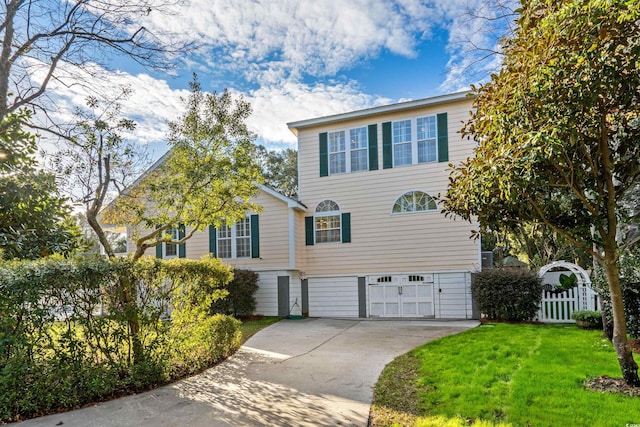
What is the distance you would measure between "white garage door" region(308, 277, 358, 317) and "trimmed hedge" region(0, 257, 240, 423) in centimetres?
729

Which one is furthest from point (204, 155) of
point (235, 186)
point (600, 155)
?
point (600, 155)

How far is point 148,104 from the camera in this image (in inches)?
302

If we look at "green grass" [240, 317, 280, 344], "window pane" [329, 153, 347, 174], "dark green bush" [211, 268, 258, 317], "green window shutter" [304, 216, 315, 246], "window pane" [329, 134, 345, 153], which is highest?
"window pane" [329, 134, 345, 153]

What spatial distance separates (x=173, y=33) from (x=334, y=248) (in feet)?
29.6

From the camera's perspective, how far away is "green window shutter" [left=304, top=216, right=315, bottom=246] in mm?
13820

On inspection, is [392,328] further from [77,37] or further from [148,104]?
[77,37]

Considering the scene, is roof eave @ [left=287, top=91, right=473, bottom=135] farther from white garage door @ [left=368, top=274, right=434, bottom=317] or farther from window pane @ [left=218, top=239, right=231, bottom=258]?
white garage door @ [left=368, top=274, right=434, bottom=317]

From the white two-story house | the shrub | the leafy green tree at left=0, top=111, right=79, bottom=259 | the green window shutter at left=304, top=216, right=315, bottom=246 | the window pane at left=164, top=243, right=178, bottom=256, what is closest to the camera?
the leafy green tree at left=0, top=111, right=79, bottom=259

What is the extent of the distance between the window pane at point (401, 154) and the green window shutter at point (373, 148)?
0.68 m

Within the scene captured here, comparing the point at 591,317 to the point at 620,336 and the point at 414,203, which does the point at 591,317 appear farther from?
the point at 414,203

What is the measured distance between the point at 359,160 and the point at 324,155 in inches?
53.8

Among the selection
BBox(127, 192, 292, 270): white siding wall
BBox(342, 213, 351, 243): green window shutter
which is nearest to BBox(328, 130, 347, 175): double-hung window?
BBox(342, 213, 351, 243): green window shutter

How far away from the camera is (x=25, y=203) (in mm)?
5445

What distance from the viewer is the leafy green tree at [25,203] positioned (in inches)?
208
